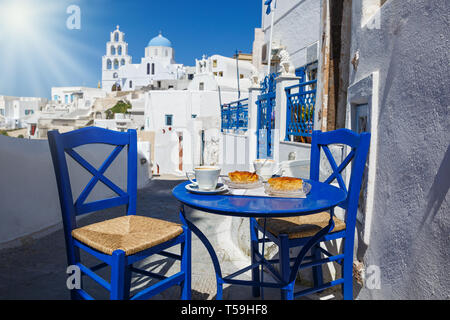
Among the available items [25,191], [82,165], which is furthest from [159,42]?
[82,165]

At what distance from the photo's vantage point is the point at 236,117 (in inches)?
380

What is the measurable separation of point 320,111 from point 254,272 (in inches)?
86.6

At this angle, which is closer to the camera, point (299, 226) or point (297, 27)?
point (299, 226)

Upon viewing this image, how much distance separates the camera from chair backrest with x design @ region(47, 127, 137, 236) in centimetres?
171

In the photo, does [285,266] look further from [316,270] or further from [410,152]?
[410,152]

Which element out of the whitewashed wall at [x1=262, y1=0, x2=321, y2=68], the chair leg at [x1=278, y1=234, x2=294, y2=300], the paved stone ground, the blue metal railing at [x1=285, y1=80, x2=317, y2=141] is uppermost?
the whitewashed wall at [x1=262, y1=0, x2=321, y2=68]

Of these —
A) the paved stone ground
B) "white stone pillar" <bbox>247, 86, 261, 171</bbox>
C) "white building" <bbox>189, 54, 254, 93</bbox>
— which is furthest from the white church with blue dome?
the paved stone ground

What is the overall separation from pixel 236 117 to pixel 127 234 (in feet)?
26.7

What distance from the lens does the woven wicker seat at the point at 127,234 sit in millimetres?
1573

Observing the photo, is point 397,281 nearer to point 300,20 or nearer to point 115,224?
point 115,224

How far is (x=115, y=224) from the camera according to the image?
1.91m

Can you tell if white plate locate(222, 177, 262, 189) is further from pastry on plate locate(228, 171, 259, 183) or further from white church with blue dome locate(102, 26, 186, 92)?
white church with blue dome locate(102, 26, 186, 92)

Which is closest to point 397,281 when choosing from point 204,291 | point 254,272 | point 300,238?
point 300,238

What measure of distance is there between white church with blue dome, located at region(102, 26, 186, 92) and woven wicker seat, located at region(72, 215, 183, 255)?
151 ft
